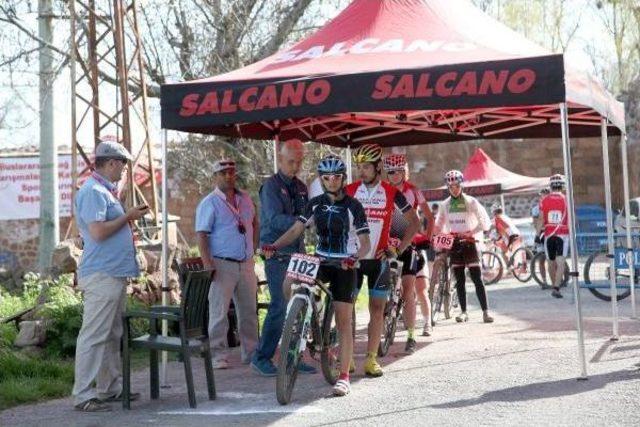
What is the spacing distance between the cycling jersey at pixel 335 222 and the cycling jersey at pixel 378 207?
0.91 metres

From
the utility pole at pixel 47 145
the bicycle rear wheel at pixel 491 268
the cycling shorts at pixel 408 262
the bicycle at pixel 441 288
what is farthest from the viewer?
the bicycle rear wheel at pixel 491 268

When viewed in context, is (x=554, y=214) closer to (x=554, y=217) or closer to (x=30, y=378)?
(x=554, y=217)

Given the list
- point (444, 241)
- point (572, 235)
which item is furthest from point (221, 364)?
point (444, 241)

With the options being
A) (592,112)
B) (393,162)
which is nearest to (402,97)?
(393,162)

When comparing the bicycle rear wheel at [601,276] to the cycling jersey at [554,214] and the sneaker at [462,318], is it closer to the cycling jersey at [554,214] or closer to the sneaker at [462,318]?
the cycling jersey at [554,214]

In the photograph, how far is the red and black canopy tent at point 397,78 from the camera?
29.5ft

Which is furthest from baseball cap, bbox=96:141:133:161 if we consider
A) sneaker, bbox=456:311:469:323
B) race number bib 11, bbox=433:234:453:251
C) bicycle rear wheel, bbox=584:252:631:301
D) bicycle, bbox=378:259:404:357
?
bicycle rear wheel, bbox=584:252:631:301

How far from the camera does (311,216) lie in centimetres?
898

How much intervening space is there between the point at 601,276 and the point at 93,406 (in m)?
11.6

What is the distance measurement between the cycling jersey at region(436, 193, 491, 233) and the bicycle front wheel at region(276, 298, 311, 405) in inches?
219

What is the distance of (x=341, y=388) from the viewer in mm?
8867

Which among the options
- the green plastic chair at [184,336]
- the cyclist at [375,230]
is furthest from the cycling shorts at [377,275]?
the green plastic chair at [184,336]

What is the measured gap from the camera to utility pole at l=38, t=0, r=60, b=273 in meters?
20.3

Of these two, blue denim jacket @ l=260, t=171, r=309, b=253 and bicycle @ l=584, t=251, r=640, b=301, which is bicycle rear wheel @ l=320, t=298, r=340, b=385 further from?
bicycle @ l=584, t=251, r=640, b=301
